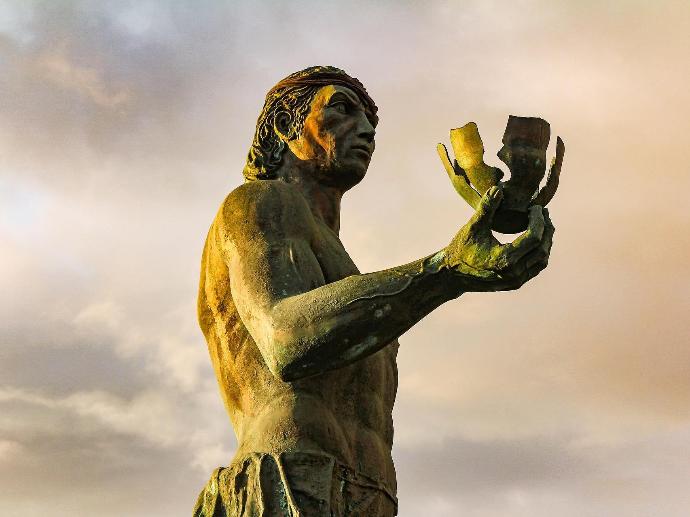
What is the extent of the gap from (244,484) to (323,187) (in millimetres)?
2753

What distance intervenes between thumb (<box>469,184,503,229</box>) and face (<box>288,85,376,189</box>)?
2290mm

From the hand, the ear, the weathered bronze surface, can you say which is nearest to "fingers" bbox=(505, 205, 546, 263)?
the hand

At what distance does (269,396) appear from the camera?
30.2ft

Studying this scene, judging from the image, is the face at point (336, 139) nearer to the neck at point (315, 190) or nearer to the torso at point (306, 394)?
the neck at point (315, 190)

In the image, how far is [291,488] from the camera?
866 centimetres

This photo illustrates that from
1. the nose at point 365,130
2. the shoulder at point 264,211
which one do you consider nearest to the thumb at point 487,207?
the shoulder at point 264,211

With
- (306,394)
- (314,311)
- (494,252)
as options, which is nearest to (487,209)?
(494,252)

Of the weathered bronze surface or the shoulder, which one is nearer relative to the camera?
the weathered bronze surface

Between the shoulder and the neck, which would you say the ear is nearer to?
the neck

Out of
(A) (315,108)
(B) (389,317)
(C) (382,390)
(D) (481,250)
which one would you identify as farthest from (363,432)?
(A) (315,108)

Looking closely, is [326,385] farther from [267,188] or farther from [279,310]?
[267,188]

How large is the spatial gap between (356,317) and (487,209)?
1.09 m

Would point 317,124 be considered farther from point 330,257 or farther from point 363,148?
point 330,257

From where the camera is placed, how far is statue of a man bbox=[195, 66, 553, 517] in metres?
8.45
